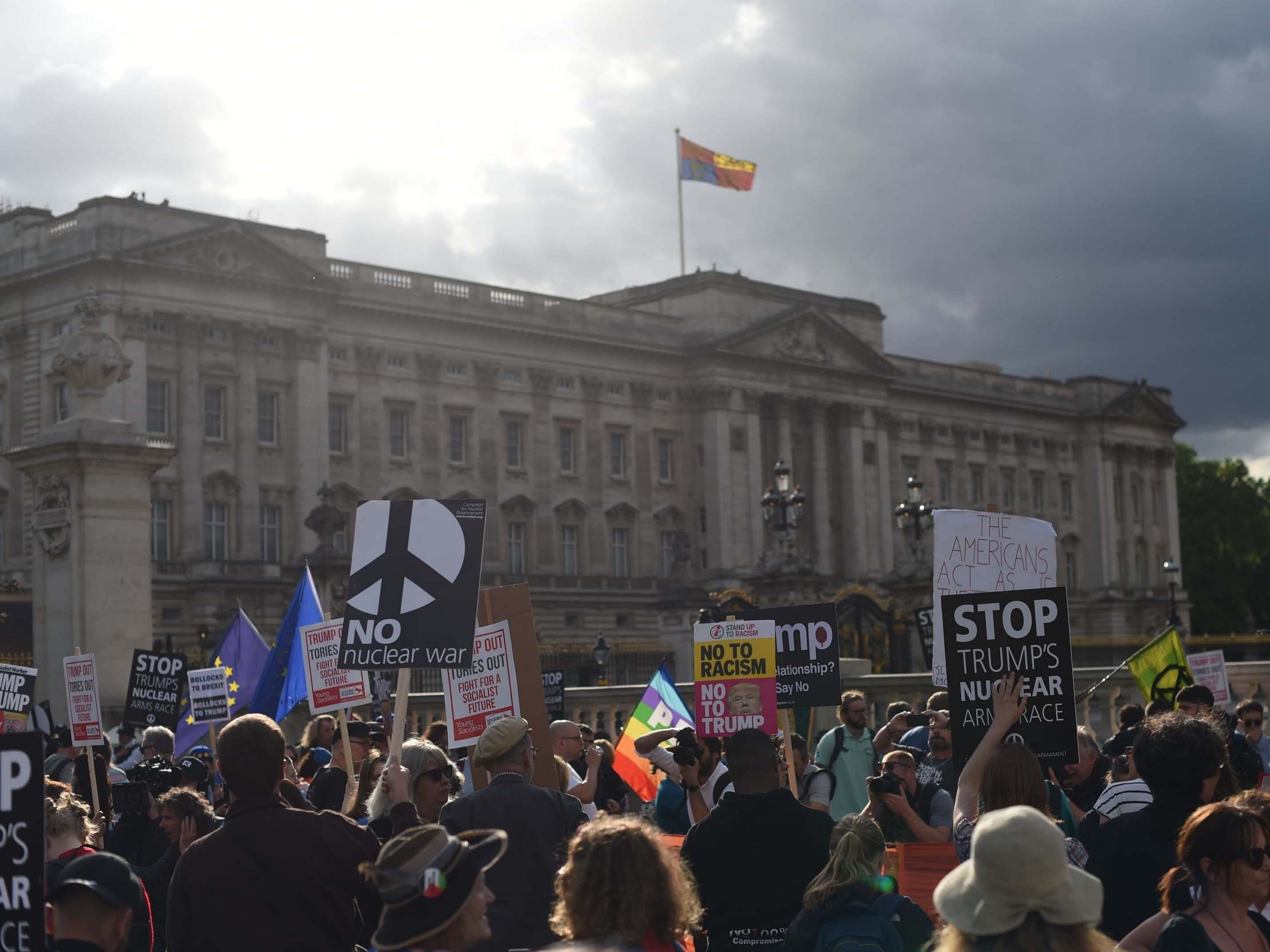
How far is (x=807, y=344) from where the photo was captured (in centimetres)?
7881

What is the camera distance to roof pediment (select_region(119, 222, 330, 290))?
182 ft

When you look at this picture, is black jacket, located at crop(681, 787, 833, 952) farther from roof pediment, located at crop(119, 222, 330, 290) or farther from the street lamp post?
roof pediment, located at crop(119, 222, 330, 290)

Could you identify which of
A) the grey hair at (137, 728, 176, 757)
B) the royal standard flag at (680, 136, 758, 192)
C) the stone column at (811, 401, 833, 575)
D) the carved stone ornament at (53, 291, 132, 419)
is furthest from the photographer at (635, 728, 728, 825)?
the stone column at (811, 401, 833, 575)

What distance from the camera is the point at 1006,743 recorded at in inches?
278

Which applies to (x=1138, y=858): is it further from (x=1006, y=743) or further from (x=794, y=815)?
(x=794, y=815)

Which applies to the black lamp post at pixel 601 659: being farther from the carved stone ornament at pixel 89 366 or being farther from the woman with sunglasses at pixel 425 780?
the woman with sunglasses at pixel 425 780

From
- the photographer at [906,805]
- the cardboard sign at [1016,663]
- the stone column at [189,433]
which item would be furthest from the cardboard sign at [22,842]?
the stone column at [189,433]

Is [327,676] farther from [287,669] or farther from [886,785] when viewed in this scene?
[886,785]

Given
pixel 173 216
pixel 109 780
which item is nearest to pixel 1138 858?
pixel 109 780

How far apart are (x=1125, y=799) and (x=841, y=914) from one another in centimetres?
209

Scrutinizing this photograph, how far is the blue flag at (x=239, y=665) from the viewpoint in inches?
739

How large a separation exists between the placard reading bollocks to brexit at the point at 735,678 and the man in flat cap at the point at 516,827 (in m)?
5.36

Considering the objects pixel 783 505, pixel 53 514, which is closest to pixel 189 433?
pixel 783 505

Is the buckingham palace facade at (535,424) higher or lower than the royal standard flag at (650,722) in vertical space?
higher
